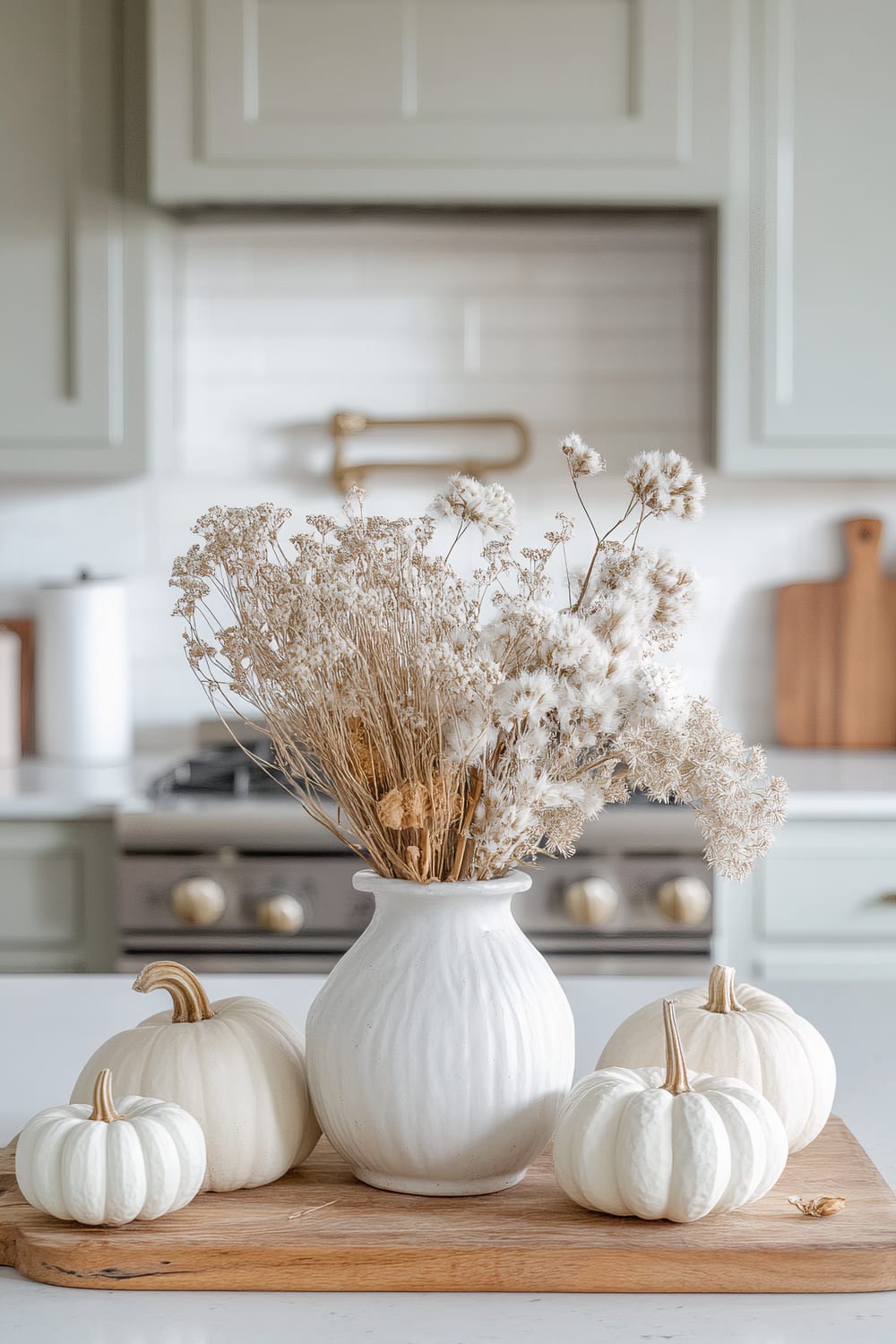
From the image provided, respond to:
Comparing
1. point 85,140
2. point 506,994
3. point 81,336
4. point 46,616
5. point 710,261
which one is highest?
point 85,140

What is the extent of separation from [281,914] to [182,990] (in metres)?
1.21

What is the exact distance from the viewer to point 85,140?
7.45 ft

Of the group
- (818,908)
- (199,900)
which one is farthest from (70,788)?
(818,908)

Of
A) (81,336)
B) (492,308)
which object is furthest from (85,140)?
(492,308)

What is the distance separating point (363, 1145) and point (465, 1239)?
Answer: 3.3 inches

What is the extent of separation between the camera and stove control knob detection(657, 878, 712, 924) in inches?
78.0

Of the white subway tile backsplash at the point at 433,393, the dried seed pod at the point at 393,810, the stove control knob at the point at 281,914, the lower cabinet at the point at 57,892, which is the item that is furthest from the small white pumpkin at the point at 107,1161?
the white subway tile backsplash at the point at 433,393

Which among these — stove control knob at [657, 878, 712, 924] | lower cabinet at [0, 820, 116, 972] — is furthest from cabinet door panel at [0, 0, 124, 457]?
stove control knob at [657, 878, 712, 924]

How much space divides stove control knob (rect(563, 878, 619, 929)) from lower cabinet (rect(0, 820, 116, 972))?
71 cm

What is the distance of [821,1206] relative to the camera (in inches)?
27.7

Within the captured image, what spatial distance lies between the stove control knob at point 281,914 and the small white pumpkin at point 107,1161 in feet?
4.22

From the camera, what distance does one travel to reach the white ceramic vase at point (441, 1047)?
2.38 feet

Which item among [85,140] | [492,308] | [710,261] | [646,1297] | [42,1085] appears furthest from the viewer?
[492,308]

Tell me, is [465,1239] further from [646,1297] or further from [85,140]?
[85,140]
